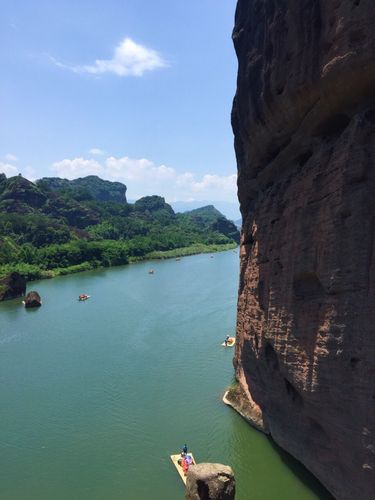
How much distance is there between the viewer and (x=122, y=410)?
22.7 meters

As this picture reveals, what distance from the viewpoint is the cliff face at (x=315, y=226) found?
1224 cm

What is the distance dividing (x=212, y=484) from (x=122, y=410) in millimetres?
12683

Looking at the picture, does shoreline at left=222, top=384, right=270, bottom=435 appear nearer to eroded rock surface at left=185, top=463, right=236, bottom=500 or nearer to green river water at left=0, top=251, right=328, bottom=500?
green river water at left=0, top=251, right=328, bottom=500

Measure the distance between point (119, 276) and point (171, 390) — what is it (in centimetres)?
5097

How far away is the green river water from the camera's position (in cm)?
1673

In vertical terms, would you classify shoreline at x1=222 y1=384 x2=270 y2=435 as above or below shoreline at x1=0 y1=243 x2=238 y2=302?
below

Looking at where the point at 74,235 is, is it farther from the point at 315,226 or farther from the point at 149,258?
the point at 315,226

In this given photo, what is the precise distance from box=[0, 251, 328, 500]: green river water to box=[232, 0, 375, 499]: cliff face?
7.54ft

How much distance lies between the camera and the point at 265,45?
16.6 m

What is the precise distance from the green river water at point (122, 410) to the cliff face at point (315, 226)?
7.54 feet

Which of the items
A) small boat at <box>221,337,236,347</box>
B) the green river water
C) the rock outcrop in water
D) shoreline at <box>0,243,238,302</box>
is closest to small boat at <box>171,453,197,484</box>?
the green river water

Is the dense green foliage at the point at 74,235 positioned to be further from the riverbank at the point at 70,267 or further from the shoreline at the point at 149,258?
the shoreline at the point at 149,258

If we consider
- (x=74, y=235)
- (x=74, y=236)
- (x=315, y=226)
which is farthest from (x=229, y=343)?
(x=74, y=235)

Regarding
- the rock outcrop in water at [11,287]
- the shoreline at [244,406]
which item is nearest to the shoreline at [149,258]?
the rock outcrop in water at [11,287]
